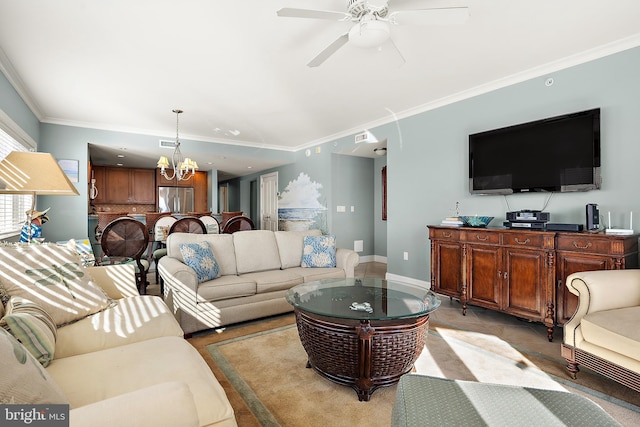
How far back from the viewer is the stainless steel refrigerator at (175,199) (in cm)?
899

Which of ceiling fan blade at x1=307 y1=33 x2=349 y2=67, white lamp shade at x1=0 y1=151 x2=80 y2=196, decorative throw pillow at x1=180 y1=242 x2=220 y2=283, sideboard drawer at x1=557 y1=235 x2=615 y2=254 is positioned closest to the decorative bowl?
sideboard drawer at x1=557 y1=235 x2=615 y2=254

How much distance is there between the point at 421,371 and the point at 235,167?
23.6ft

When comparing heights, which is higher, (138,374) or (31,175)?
(31,175)

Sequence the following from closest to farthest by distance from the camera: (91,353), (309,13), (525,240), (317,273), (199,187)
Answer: (91,353) → (309,13) → (525,240) → (317,273) → (199,187)

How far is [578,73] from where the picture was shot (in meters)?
3.07

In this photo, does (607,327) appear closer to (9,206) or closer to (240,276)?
(240,276)

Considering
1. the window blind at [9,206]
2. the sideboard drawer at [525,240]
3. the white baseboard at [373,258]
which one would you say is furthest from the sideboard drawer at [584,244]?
the window blind at [9,206]

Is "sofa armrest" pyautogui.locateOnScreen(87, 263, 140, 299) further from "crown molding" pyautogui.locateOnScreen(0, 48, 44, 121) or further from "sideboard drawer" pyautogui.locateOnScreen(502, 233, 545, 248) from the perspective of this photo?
"sideboard drawer" pyautogui.locateOnScreen(502, 233, 545, 248)

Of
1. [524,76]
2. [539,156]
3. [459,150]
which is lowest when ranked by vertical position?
[539,156]

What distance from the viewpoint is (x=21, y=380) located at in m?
0.76

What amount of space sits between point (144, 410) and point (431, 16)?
7.88 ft

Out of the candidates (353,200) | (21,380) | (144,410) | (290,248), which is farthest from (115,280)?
(353,200)

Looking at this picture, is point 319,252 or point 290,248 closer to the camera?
point 319,252

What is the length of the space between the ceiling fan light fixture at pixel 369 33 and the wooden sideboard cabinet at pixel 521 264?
6.83ft
